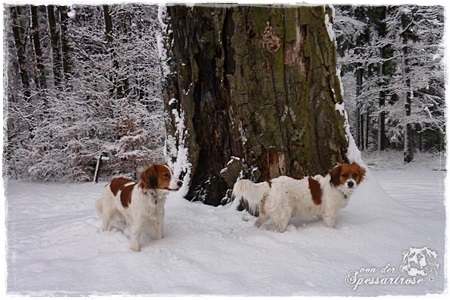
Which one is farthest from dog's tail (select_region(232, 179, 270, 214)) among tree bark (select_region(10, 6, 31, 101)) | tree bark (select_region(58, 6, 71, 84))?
tree bark (select_region(10, 6, 31, 101))

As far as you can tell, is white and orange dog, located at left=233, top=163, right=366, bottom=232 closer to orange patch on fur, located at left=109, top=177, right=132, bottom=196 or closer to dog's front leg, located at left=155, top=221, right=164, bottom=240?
dog's front leg, located at left=155, top=221, right=164, bottom=240

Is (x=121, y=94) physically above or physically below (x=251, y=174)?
above

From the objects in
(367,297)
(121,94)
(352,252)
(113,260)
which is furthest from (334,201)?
(121,94)

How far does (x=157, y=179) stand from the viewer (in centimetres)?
364

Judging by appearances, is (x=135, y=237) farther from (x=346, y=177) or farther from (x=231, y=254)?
(x=346, y=177)

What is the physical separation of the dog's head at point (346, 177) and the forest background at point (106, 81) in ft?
25.0

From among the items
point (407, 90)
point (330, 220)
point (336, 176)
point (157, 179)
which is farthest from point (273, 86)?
point (407, 90)

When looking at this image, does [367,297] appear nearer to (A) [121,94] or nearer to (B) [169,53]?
(B) [169,53]

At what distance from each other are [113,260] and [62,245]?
864mm

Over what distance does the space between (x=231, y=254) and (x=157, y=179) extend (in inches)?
46.9

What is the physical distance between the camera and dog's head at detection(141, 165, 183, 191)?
11.9 ft

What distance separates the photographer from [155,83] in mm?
13742

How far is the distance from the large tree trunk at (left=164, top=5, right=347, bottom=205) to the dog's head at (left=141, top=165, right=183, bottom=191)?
1.42 meters

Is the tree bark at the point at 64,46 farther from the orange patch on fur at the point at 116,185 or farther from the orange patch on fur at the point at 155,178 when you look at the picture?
the orange patch on fur at the point at 155,178
